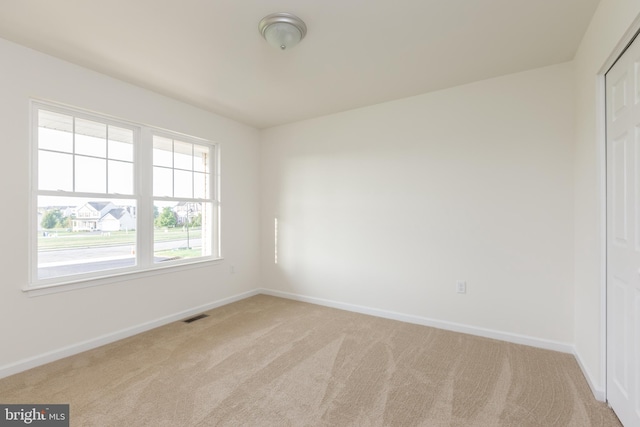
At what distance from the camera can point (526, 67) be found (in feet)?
8.95

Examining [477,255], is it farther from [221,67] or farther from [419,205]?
[221,67]

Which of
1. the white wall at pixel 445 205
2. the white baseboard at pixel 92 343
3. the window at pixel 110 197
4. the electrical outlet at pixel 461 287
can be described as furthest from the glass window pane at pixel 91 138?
the electrical outlet at pixel 461 287

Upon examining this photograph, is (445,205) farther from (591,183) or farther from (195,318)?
(195,318)

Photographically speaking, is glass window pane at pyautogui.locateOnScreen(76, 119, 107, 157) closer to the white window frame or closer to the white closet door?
the white window frame

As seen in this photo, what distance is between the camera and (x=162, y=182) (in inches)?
138

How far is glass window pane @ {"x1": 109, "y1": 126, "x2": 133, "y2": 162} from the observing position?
3.04 meters

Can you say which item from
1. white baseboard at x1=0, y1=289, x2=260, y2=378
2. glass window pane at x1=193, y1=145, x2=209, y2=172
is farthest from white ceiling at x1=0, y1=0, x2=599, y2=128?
white baseboard at x1=0, y1=289, x2=260, y2=378

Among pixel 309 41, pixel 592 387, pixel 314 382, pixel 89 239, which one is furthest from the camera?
pixel 89 239

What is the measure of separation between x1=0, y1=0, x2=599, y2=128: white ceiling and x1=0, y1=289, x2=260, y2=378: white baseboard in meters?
2.55

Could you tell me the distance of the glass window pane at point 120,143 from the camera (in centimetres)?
304

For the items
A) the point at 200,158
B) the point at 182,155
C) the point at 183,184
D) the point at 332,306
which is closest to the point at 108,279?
the point at 183,184

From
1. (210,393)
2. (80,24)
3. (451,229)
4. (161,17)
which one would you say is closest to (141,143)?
(80,24)
